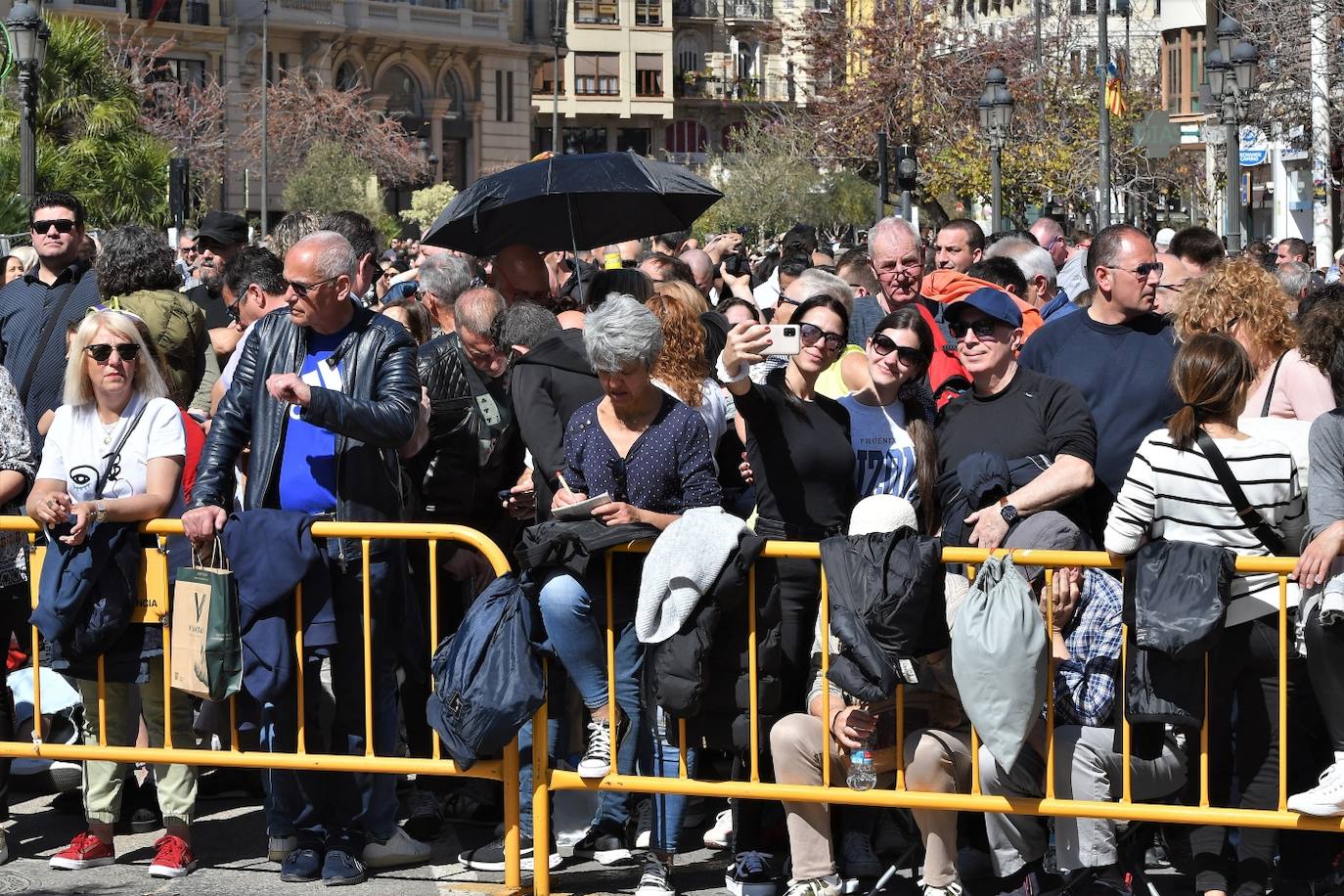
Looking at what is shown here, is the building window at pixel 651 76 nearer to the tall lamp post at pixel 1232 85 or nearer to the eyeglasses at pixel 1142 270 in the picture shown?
the tall lamp post at pixel 1232 85

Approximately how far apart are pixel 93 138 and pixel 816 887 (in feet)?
84.3

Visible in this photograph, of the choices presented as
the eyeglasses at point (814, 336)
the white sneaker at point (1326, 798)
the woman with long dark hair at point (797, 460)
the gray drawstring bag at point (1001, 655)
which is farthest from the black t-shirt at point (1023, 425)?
the white sneaker at point (1326, 798)

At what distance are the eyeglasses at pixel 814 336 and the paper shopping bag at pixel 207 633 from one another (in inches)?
79.1

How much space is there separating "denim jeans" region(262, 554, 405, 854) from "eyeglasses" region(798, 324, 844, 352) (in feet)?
5.04

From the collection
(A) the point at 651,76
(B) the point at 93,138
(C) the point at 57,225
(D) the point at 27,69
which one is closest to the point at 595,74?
(A) the point at 651,76

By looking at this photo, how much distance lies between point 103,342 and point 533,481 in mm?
1642

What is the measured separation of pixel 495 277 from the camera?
8312mm

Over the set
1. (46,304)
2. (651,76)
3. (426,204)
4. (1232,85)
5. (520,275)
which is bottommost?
(46,304)

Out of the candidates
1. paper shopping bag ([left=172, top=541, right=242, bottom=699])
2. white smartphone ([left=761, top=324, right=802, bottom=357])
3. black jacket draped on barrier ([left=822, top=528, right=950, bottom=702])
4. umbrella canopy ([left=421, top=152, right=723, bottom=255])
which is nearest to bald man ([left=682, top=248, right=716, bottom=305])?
umbrella canopy ([left=421, top=152, right=723, bottom=255])

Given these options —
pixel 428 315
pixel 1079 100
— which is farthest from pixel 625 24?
pixel 428 315

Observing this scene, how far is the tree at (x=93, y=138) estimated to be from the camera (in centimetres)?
2784

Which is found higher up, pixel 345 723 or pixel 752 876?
pixel 345 723

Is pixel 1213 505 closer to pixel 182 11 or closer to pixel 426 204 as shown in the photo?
pixel 426 204

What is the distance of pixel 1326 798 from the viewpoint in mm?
5414
